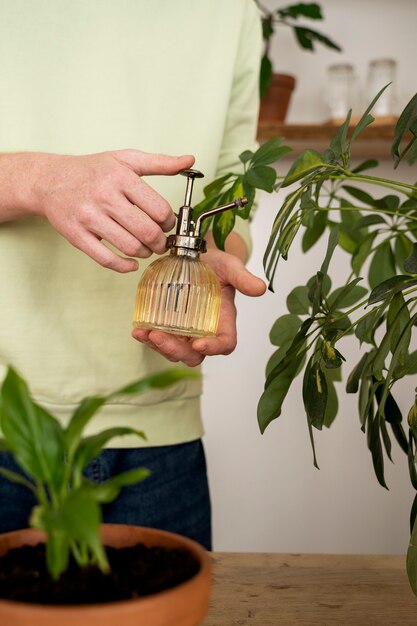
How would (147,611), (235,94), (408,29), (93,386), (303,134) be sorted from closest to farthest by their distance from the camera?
(147,611) → (93,386) → (235,94) → (303,134) → (408,29)

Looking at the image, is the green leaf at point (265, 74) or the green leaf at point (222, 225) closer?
the green leaf at point (222, 225)

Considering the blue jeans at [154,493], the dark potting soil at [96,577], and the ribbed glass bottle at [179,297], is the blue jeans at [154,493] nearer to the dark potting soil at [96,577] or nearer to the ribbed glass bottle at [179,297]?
the ribbed glass bottle at [179,297]

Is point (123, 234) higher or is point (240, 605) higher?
point (123, 234)

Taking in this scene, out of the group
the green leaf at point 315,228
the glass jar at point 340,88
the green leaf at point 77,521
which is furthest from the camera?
the glass jar at point 340,88

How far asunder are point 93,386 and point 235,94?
0.51 metres

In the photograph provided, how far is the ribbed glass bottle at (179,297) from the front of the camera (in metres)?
0.78

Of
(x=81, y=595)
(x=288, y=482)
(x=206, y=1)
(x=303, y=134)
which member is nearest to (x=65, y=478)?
(x=81, y=595)

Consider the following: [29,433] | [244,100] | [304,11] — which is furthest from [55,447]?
[304,11]

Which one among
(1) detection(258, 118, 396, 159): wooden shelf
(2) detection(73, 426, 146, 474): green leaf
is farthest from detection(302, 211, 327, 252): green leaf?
(1) detection(258, 118, 396, 159): wooden shelf

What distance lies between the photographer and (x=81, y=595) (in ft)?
1.48

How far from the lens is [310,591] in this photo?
82cm

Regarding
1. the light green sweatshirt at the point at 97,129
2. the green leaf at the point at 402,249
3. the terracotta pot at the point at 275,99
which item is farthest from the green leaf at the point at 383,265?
the terracotta pot at the point at 275,99

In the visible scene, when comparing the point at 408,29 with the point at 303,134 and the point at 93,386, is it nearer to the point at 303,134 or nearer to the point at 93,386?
the point at 303,134

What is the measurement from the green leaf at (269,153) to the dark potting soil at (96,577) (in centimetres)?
45
